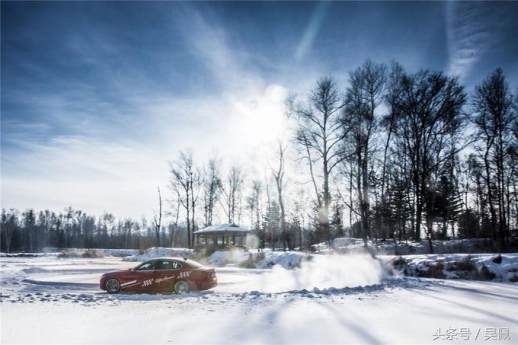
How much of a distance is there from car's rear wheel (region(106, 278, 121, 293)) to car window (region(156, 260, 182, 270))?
5.02 ft

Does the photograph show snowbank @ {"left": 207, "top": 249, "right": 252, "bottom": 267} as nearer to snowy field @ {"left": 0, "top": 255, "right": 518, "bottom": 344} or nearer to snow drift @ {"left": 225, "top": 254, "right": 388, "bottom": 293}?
snow drift @ {"left": 225, "top": 254, "right": 388, "bottom": 293}

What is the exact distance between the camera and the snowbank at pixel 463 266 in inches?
528

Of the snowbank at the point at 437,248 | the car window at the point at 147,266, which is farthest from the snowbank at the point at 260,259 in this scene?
the car window at the point at 147,266

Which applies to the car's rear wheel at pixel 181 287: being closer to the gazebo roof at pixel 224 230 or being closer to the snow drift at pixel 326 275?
the snow drift at pixel 326 275

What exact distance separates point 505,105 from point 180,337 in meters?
29.4

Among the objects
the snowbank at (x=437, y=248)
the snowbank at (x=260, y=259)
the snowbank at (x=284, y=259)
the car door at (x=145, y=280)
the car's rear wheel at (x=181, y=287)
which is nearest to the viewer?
the car's rear wheel at (x=181, y=287)

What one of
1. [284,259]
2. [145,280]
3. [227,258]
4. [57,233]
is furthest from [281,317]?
[57,233]

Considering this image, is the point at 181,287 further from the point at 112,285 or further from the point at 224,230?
the point at 224,230

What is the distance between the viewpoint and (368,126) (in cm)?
2820

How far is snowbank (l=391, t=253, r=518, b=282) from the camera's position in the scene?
528 inches

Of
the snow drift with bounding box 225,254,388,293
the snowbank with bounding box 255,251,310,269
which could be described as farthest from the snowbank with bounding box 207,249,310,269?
the snow drift with bounding box 225,254,388,293

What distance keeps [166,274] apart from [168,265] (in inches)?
13.7

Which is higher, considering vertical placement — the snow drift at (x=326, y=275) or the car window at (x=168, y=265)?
the car window at (x=168, y=265)

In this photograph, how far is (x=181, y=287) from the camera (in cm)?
1253
